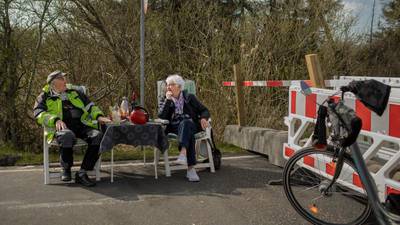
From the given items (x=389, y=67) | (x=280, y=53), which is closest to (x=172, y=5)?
(x=280, y=53)

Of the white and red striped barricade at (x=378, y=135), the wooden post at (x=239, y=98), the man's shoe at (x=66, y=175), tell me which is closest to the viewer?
the white and red striped barricade at (x=378, y=135)

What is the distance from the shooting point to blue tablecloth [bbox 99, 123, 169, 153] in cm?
539

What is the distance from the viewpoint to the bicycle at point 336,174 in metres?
3.49

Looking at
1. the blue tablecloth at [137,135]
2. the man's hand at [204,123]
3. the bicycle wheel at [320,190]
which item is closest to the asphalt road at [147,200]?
the bicycle wheel at [320,190]

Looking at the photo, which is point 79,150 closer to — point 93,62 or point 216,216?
point 93,62

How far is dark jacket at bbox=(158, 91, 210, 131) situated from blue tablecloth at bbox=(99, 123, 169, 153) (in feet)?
1.62

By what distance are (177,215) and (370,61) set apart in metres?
13.3

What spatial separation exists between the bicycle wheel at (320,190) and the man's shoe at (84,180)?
233 cm

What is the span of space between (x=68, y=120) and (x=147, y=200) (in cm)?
169

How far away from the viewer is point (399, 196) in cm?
340

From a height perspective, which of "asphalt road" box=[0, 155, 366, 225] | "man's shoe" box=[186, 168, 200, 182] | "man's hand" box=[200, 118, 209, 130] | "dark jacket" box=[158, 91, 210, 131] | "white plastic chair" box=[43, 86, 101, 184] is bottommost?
"asphalt road" box=[0, 155, 366, 225]

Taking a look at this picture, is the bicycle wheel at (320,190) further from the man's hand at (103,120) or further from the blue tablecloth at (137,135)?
the man's hand at (103,120)

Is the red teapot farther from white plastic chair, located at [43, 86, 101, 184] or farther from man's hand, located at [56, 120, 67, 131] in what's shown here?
man's hand, located at [56, 120, 67, 131]

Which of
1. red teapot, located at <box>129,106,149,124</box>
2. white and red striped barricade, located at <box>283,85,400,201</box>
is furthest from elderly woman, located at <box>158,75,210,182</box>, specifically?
white and red striped barricade, located at <box>283,85,400,201</box>
